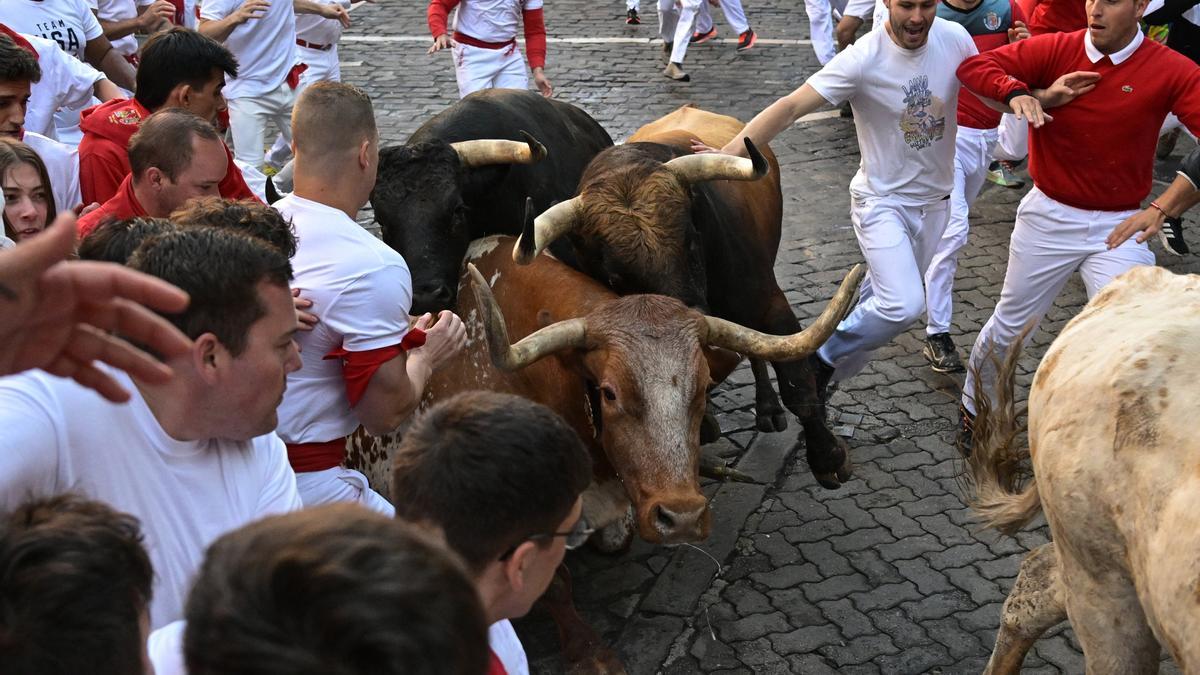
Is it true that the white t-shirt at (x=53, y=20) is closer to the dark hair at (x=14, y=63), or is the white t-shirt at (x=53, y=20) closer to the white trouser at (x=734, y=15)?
the dark hair at (x=14, y=63)

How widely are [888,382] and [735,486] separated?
1490mm

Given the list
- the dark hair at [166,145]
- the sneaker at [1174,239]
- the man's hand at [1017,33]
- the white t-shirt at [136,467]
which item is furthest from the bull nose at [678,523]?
the sneaker at [1174,239]

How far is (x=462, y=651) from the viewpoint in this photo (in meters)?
1.45

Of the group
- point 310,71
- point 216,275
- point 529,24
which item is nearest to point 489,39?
point 529,24

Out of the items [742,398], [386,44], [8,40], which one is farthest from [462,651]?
[386,44]

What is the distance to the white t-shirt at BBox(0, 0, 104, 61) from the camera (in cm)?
758

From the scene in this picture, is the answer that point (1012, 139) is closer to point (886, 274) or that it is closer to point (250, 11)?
point (886, 274)

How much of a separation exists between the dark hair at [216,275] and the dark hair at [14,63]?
3173 millimetres

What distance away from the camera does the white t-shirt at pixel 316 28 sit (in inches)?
426

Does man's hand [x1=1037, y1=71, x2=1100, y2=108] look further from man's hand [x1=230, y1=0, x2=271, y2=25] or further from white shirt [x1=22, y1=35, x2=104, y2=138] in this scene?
man's hand [x1=230, y1=0, x2=271, y2=25]

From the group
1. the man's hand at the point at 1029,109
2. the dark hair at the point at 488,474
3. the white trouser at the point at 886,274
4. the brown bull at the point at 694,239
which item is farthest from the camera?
the white trouser at the point at 886,274

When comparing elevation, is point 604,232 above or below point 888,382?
above

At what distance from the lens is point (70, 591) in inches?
63.9

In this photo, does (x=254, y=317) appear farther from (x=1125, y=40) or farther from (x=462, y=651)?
(x=1125, y=40)
